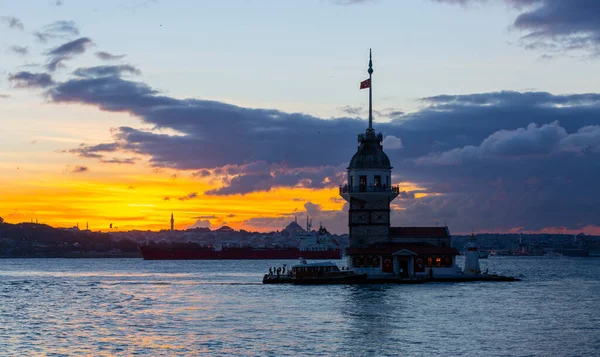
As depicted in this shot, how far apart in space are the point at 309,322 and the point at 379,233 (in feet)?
139

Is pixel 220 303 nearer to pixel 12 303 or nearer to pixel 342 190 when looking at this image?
pixel 12 303

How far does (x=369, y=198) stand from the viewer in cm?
10006

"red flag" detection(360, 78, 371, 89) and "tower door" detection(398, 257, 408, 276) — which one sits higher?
"red flag" detection(360, 78, 371, 89)

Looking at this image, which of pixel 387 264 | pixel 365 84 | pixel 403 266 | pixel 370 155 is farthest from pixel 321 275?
pixel 365 84

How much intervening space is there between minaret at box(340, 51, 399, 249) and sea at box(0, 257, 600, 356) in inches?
349

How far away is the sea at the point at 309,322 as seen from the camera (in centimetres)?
4697

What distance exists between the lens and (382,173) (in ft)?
331

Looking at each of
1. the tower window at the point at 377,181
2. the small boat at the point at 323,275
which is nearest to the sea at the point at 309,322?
the small boat at the point at 323,275

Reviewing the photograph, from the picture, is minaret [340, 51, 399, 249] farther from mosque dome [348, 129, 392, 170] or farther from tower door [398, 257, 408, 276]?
tower door [398, 257, 408, 276]

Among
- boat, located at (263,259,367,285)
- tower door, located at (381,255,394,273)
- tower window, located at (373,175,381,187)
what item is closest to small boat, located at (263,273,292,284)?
boat, located at (263,259,367,285)

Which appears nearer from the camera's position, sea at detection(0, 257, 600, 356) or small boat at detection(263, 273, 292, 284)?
sea at detection(0, 257, 600, 356)

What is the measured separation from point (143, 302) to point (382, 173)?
34.6 m

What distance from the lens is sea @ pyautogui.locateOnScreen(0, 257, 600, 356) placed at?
1849 inches

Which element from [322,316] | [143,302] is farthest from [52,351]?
[143,302]
